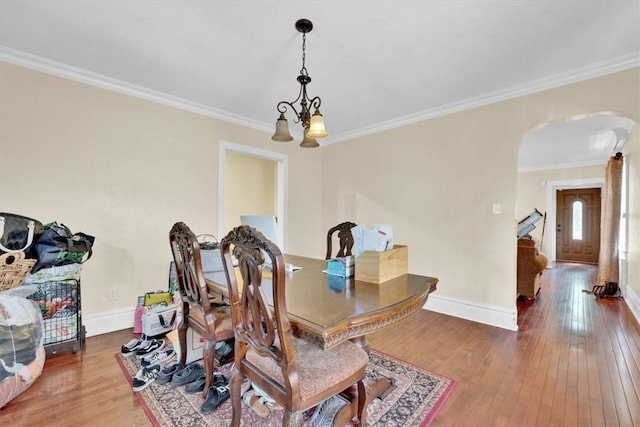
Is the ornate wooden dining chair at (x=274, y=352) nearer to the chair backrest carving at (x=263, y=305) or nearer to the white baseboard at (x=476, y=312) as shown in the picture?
the chair backrest carving at (x=263, y=305)

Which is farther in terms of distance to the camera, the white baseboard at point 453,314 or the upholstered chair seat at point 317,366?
the white baseboard at point 453,314

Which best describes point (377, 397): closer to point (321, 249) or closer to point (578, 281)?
point (321, 249)

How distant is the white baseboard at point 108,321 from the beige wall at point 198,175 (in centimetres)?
5

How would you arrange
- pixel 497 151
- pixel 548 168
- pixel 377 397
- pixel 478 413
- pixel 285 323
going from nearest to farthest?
1. pixel 285 323
2. pixel 478 413
3. pixel 377 397
4. pixel 497 151
5. pixel 548 168

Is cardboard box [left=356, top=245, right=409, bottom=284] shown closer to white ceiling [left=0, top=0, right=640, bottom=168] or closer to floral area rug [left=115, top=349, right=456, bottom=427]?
floral area rug [left=115, top=349, right=456, bottom=427]

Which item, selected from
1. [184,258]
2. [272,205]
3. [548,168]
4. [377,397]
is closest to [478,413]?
[377,397]

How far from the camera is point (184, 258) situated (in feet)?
5.98

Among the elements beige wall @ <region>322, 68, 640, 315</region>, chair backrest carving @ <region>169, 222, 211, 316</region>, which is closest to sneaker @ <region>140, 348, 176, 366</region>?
chair backrest carving @ <region>169, 222, 211, 316</region>

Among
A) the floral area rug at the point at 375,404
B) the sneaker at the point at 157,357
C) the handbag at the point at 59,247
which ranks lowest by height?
the floral area rug at the point at 375,404

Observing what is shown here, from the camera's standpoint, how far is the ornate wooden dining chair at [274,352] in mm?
1106

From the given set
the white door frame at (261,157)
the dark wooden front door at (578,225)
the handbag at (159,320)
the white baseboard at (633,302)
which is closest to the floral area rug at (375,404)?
the handbag at (159,320)

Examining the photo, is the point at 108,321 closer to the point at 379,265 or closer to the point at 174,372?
the point at 174,372

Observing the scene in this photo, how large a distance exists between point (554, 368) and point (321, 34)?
3.03m

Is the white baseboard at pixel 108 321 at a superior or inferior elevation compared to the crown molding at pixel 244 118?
inferior
